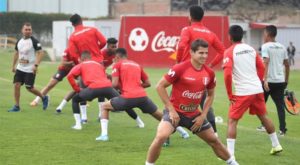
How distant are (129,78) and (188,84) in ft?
9.60

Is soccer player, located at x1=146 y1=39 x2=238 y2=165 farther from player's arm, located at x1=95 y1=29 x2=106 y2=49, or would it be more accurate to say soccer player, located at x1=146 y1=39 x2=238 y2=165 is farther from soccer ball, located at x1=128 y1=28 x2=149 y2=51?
soccer ball, located at x1=128 y1=28 x2=149 y2=51

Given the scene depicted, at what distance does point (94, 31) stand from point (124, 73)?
281 cm

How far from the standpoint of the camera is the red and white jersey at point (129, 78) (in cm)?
1137

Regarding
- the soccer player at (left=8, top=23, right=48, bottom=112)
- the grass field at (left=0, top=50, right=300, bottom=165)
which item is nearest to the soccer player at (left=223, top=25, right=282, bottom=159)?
the grass field at (left=0, top=50, right=300, bottom=165)

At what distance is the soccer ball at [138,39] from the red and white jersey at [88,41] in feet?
88.2

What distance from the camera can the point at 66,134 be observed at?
12.6 metres

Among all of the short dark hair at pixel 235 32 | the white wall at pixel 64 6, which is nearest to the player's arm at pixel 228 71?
the short dark hair at pixel 235 32

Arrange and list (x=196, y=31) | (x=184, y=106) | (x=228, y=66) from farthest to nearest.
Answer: (x=196, y=31)
(x=228, y=66)
(x=184, y=106)

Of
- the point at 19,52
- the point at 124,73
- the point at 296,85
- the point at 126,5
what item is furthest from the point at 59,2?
the point at 124,73

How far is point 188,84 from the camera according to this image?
8672 mm

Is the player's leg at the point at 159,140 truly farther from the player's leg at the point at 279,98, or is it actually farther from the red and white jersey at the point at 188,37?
the player's leg at the point at 279,98

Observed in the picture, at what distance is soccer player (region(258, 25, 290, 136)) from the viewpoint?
514 inches

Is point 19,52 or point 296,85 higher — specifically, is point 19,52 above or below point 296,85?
above

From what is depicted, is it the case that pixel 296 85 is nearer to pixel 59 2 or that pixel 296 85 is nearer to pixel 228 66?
pixel 228 66
